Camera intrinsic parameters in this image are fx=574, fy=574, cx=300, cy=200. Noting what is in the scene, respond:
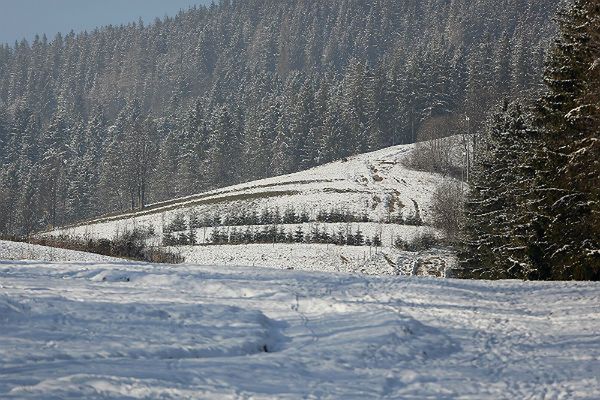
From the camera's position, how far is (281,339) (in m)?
9.73

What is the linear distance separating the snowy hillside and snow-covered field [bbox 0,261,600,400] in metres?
21.7

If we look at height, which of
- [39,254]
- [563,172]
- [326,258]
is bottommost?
[326,258]

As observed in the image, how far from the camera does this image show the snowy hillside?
124 ft

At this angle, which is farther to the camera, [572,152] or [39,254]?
[39,254]

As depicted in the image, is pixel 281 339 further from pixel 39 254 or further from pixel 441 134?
pixel 441 134

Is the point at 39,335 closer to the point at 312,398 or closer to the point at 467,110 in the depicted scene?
the point at 312,398

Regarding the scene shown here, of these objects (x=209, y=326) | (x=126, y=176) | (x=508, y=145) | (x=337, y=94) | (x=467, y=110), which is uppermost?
(x=337, y=94)

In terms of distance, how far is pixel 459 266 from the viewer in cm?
3111

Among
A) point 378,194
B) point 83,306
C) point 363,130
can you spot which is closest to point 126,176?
point 363,130

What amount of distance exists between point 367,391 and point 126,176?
85816 millimetres

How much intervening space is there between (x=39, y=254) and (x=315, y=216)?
3086cm

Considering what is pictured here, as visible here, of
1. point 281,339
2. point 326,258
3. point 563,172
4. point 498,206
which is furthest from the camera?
point 326,258

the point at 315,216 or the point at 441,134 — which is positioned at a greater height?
the point at 441,134

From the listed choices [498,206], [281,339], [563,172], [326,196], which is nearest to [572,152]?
[563,172]
